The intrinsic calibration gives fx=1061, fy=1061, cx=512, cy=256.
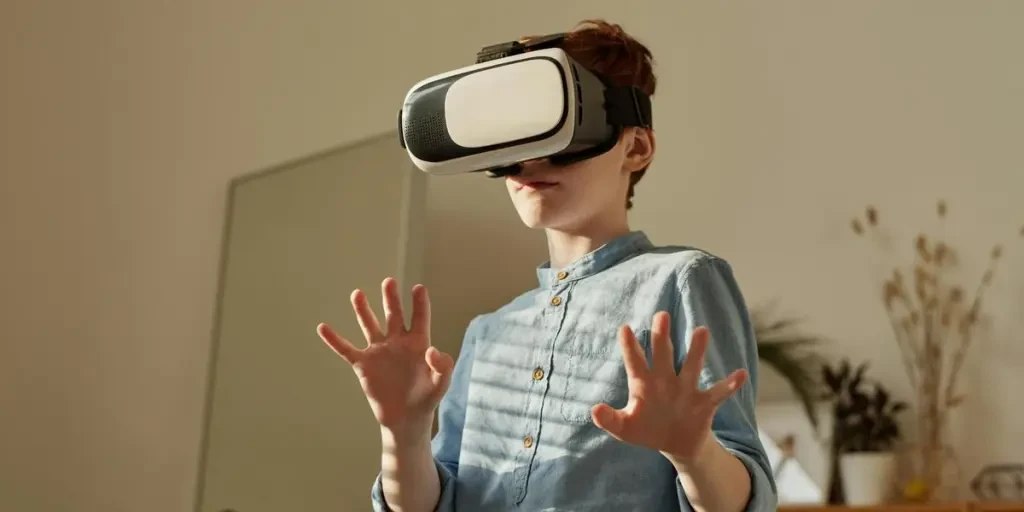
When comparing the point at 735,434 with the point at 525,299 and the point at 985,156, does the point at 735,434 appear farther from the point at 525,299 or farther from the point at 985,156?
the point at 985,156

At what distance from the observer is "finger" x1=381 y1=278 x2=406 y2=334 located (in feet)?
2.75

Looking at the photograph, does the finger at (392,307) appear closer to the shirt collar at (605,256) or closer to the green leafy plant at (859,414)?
the shirt collar at (605,256)

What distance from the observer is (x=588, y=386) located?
84 cm

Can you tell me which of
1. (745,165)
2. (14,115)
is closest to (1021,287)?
(745,165)

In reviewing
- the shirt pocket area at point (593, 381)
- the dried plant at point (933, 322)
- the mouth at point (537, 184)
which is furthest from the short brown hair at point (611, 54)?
the dried plant at point (933, 322)

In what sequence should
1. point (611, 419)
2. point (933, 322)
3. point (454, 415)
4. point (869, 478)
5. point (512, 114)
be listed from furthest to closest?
point (933, 322) → point (869, 478) → point (454, 415) → point (512, 114) → point (611, 419)

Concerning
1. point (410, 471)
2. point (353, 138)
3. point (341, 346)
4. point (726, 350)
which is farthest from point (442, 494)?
point (353, 138)

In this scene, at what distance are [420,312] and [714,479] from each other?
10.9 inches

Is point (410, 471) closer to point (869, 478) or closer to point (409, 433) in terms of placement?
point (409, 433)

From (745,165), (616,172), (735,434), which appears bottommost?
(735,434)

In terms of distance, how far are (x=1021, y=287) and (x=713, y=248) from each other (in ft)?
2.19

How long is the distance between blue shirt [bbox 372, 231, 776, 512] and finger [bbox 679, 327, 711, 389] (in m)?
0.10

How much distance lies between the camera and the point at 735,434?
80 centimetres

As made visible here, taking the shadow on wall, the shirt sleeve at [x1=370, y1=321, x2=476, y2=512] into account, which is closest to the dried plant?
the shadow on wall
